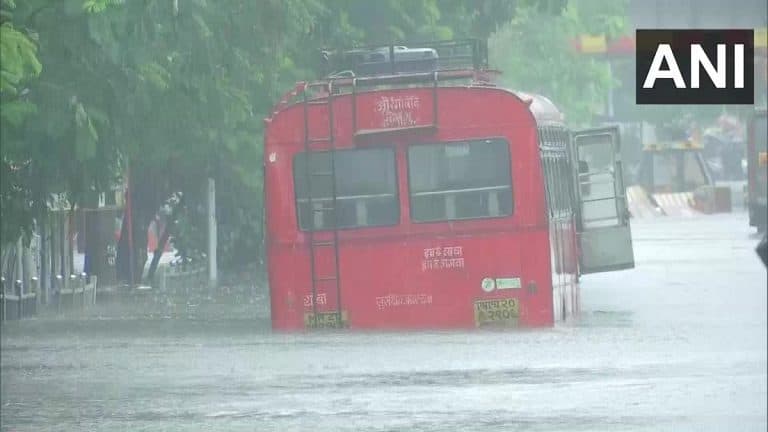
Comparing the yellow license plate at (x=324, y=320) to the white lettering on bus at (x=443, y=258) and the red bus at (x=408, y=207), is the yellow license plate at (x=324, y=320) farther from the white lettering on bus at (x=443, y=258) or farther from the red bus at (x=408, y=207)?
the white lettering on bus at (x=443, y=258)

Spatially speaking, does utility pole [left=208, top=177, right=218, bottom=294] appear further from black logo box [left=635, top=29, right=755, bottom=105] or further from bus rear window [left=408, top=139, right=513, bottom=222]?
bus rear window [left=408, top=139, right=513, bottom=222]

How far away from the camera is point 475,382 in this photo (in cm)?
1570

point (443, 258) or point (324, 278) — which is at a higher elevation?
point (443, 258)

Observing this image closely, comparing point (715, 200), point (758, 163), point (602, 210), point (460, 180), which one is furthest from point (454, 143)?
point (715, 200)

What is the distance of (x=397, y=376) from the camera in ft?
53.4

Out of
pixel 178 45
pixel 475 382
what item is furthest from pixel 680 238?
pixel 475 382

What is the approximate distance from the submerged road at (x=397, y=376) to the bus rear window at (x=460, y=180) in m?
1.37

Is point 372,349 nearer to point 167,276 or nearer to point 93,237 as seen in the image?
point 93,237

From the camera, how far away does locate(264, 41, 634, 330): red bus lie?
20.3 m

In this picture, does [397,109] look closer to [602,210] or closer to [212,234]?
[602,210]

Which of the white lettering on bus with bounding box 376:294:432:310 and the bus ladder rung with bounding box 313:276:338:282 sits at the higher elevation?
the bus ladder rung with bounding box 313:276:338:282

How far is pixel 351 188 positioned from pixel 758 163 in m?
29.0

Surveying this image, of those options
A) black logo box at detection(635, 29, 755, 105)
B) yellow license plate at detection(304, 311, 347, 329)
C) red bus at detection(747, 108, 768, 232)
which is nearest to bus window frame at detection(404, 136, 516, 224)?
yellow license plate at detection(304, 311, 347, 329)

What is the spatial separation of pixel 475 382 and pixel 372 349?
292cm
